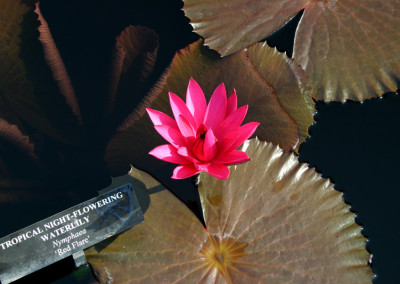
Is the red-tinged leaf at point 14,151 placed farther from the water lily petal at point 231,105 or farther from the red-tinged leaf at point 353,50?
the red-tinged leaf at point 353,50

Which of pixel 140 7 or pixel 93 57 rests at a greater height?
pixel 140 7

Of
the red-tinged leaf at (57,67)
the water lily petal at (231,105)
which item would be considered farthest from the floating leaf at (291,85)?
the red-tinged leaf at (57,67)

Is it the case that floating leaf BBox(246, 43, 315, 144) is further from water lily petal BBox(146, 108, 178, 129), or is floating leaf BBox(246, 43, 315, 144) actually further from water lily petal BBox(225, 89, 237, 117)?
water lily petal BBox(146, 108, 178, 129)

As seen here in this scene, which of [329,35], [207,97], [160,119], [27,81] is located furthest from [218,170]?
[27,81]

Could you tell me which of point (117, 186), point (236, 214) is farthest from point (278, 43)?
point (117, 186)

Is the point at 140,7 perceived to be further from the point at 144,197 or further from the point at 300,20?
the point at 144,197

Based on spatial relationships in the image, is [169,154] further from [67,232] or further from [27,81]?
[27,81]

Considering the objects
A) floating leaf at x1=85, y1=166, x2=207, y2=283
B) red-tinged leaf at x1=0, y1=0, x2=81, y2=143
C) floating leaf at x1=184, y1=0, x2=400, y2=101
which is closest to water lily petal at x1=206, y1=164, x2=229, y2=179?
floating leaf at x1=85, y1=166, x2=207, y2=283
